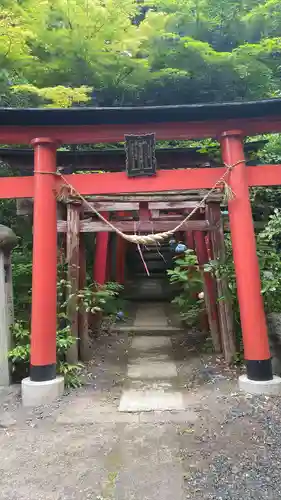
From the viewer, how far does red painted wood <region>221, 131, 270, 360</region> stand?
486 centimetres

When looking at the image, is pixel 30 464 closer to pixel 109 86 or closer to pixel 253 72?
pixel 109 86

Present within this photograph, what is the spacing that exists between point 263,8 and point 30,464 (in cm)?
1344

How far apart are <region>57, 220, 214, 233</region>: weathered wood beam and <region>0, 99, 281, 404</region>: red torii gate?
0.65 metres

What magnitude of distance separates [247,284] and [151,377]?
224cm

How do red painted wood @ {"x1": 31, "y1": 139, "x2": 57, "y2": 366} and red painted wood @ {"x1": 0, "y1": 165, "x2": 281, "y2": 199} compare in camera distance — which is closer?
red painted wood @ {"x1": 31, "y1": 139, "x2": 57, "y2": 366}

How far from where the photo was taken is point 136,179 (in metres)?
5.06

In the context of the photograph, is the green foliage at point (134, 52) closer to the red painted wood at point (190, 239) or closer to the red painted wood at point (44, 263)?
the red painted wood at point (44, 263)

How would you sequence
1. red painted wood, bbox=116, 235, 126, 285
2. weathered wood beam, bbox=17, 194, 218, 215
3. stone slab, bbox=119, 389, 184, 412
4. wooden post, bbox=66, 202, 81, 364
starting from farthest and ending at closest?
1. red painted wood, bbox=116, 235, 126, 285
2. wooden post, bbox=66, 202, 81, 364
3. weathered wood beam, bbox=17, 194, 218, 215
4. stone slab, bbox=119, 389, 184, 412

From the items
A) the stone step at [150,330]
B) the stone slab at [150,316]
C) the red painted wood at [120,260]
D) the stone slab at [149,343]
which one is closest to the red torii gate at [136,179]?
the stone slab at [149,343]

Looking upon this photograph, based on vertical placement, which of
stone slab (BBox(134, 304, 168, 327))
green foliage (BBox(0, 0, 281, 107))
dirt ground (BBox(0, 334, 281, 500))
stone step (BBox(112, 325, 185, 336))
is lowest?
dirt ground (BBox(0, 334, 281, 500))

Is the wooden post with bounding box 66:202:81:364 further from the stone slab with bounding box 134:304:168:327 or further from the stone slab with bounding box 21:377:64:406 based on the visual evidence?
the stone slab with bounding box 134:304:168:327

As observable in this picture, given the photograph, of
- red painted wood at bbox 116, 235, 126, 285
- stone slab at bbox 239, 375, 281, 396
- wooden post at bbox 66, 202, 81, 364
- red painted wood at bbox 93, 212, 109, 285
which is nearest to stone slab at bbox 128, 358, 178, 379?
wooden post at bbox 66, 202, 81, 364

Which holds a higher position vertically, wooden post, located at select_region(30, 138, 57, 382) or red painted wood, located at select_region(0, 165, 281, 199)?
red painted wood, located at select_region(0, 165, 281, 199)

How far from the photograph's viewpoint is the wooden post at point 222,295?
19.3 feet
